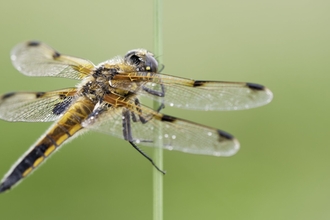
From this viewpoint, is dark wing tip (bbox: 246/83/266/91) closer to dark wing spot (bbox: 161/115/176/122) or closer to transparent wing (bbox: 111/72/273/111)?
transparent wing (bbox: 111/72/273/111)

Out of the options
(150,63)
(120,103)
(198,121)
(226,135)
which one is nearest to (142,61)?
(150,63)

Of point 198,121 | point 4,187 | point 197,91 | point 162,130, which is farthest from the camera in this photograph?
point 198,121

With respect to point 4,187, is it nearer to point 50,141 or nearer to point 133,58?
point 50,141

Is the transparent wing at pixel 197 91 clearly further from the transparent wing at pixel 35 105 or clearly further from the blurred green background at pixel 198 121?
the blurred green background at pixel 198 121

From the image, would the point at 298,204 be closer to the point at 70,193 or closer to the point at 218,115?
the point at 218,115

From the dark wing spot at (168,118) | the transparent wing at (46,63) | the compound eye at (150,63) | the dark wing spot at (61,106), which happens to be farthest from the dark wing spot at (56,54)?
the dark wing spot at (168,118)
